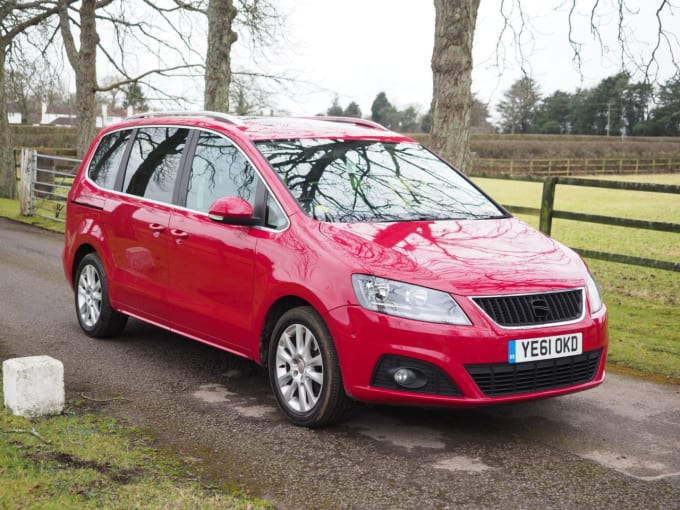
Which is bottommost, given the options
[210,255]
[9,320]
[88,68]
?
[9,320]

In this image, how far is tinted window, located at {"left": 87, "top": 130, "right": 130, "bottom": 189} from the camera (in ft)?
25.6

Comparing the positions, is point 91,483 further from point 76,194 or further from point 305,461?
point 76,194

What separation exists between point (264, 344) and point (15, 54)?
23.9 m

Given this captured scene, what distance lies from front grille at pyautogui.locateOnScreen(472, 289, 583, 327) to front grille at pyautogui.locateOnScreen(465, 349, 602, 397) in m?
0.23

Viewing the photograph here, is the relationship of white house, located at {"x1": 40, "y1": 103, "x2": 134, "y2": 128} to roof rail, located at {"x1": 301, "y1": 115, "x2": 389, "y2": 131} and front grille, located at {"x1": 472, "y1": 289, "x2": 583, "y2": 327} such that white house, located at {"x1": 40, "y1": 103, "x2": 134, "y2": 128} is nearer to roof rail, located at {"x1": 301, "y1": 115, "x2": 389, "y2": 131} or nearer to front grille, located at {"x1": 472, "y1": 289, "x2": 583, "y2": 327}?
roof rail, located at {"x1": 301, "y1": 115, "x2": 389, "y2": 131}

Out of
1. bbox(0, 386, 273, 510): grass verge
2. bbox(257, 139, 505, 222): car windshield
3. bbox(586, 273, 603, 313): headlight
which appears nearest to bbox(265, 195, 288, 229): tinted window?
bbox(257, 139, 505, 222): car windshield

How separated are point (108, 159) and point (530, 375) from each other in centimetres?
445

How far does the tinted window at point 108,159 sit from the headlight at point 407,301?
3.44m

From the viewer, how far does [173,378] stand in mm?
6719

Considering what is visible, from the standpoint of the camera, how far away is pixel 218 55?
16.4 meters

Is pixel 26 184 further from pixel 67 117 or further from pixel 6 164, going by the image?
pixel 67 117

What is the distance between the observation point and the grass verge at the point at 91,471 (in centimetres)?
420

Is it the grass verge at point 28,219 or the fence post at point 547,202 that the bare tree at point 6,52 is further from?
the fence post at point 547,202

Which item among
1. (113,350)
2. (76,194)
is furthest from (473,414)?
(76,194)
